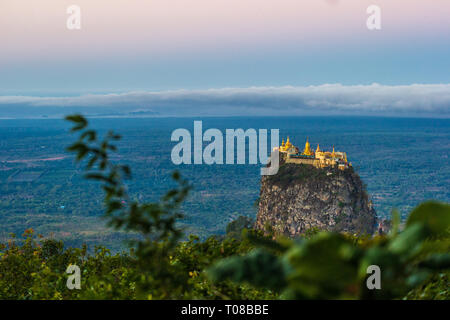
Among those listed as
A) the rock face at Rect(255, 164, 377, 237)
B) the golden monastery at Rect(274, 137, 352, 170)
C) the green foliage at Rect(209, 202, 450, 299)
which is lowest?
the rock face at Rect(255, 164, 377, 237)

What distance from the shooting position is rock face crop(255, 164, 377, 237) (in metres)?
47.6

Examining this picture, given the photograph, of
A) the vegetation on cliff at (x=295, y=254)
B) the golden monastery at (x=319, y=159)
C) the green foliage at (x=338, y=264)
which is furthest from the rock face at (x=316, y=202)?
the green foliage at (x=338, y=264)

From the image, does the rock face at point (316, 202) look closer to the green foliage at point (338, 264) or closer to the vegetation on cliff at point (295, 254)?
the vegetation on cliff at point (295, 254)

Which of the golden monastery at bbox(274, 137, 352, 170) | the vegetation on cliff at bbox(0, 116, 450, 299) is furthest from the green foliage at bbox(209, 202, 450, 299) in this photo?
the golden monastery at bbox(274, 137, 352, 170)

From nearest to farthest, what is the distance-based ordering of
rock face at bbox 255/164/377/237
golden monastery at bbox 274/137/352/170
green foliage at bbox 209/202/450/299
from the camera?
green foliage at bbox 209/202/450/299, rock face at bbox 255/164/377/237, golden monastery at bbox 274/137/352/170

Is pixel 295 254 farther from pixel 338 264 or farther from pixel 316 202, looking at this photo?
pixel 316 202

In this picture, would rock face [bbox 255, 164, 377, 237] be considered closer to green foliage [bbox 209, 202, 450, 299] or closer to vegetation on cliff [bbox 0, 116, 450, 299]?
vegetation on cliff [bbox 0, 116, 450, 299]

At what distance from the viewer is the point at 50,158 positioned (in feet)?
357

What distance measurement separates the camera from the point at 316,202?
48.9m

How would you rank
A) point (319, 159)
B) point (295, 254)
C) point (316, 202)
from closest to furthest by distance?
point (295, 254), point (319, 159), point (316, 202)

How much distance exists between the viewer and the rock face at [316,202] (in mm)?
47594

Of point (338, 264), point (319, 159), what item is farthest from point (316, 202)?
point (338, 264)
